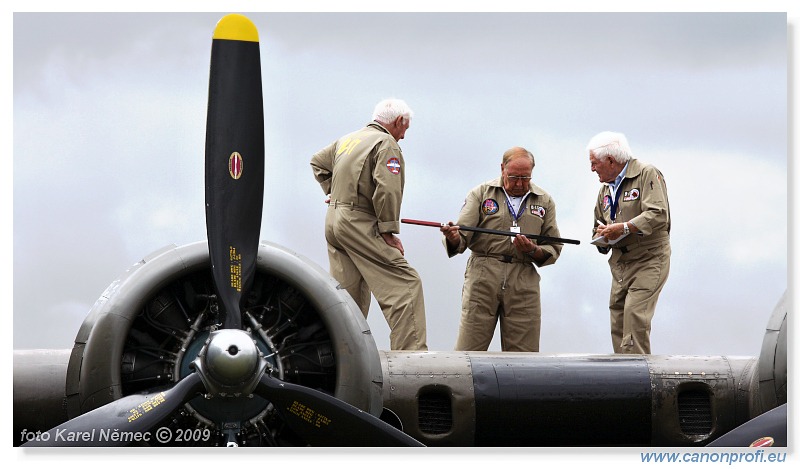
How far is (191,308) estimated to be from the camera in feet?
34.9

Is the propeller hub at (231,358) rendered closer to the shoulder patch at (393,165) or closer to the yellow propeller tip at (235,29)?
the yellow propeller tip at (235,29)

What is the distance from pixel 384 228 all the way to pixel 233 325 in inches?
111

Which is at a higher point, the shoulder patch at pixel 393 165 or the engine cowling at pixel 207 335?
the shoulder patch at pixel 393 165

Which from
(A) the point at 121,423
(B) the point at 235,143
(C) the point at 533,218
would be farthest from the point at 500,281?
(A) the point at 121,423

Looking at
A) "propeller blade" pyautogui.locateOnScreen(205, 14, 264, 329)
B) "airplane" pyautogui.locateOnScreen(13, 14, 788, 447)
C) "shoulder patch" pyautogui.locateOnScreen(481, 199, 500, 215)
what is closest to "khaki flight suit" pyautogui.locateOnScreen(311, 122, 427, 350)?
"airplane" pyautogui.locateOnScreen(13, 14, 788, 447)

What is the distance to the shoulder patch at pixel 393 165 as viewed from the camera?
1279cm

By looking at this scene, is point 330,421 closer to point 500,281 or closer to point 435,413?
point 435,413

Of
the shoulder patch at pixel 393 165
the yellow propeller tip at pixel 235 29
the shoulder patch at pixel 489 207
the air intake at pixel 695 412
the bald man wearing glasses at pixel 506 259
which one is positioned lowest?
the air intake at pixel 695 412

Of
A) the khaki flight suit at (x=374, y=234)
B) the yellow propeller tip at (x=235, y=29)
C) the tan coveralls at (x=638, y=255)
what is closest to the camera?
the yellow propeller tip at (x=235, y=29)

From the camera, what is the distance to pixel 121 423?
9.78 m

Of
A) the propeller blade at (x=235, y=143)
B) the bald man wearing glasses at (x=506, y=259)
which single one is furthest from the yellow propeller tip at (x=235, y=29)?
the bald man wearing glasses at (x=506, y=259)

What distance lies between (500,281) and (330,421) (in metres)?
4.29

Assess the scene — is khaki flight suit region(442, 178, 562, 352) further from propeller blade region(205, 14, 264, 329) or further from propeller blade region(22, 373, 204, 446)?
propeller blade region(22, 373, 204, 446)

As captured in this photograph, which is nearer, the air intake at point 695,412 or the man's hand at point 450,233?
the air intake at point 695,412
